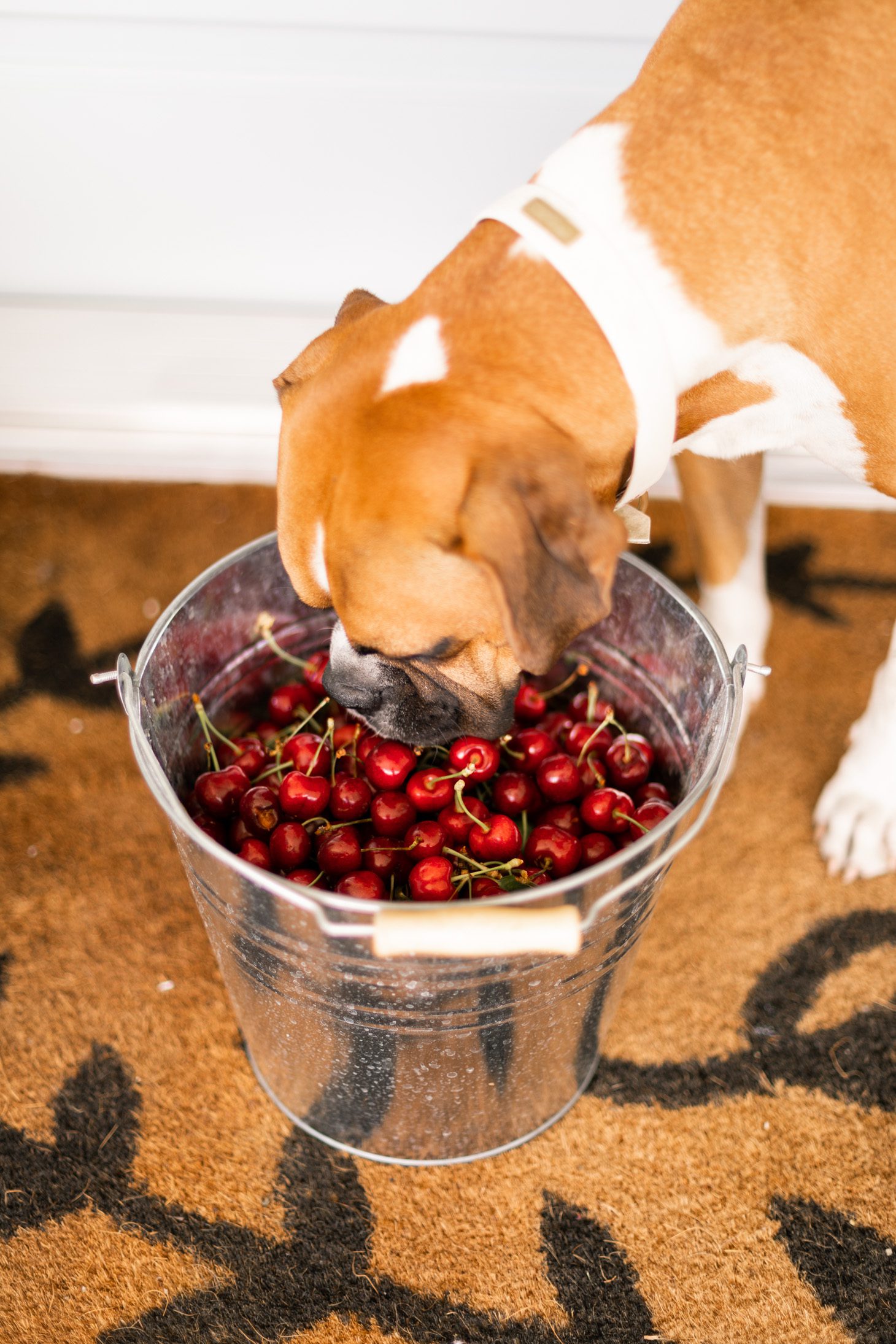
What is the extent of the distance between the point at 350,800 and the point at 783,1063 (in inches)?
21.8

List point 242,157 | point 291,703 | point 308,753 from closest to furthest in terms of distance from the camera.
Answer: point 308,753 < point 291,703 < point 242,157

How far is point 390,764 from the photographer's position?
3.82ft

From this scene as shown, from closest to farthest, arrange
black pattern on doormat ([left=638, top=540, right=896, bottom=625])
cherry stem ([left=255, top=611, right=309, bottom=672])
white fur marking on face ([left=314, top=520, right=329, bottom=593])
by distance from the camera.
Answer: white fur marking on face ([left=314, top=520, right=329, bottom=593]), cherry stem ([left=255, top=611, right=309, bottom=672]), black pattern on doormat ([left=638, top=540, right=896, bottom=625])

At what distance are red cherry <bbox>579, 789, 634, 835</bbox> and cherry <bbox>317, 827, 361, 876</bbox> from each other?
236 millimetres

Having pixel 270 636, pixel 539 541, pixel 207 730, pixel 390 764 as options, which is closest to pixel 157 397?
pixel 270 636

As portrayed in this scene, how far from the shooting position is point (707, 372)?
1.03m

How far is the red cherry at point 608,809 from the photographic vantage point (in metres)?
1.15

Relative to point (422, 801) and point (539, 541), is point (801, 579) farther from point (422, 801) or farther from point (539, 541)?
point (539, 541)

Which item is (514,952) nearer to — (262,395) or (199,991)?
(199,991)

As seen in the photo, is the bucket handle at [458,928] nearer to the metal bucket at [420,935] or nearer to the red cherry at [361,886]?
the metal bucket at [420,935]

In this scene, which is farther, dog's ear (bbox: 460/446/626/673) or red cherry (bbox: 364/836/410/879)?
red cherry (bbox: 364/836/410/879)

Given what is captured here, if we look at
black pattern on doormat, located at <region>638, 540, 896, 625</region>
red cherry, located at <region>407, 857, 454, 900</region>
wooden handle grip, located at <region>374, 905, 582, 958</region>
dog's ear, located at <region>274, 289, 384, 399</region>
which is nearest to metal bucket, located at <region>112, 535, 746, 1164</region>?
wooden handle grip, located at <region>374, 905, 582, 958</region>

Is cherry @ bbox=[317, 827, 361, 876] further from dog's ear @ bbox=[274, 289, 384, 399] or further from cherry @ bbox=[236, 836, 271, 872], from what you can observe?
dog's ear @ bbox=[274, 289, 384, 399]

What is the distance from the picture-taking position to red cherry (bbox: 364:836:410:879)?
111 cm
